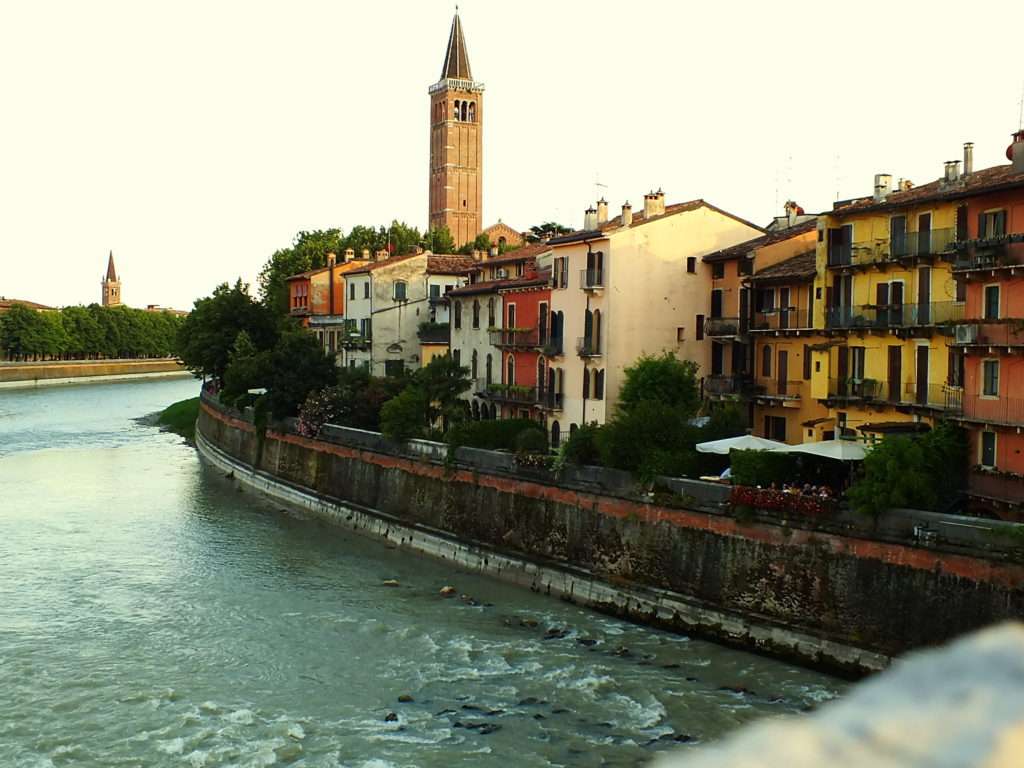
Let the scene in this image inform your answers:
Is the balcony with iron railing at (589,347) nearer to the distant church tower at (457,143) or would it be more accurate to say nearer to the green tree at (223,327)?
the green tree at (223,327)

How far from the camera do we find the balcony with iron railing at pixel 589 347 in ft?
119

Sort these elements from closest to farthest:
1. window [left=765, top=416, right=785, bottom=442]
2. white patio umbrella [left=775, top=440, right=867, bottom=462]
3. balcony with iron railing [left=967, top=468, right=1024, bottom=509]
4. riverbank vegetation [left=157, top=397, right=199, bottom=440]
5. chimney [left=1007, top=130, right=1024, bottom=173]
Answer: balcony with iron railing [left=967, top=468, right=1024, bottom=509], white patio umbrella [left=775, top=440, right=867, bottom=462], chimney [left=1007, top=130, right=1024, bottom=173], window [left=765, top=416, right=785, bottom=442], riverbank vegetation [left=157, top=397, right=199, bottom=440]

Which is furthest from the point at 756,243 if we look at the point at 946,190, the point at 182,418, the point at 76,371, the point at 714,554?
the point at 76,371

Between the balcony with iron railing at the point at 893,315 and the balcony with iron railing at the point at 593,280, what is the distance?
871 centimetres

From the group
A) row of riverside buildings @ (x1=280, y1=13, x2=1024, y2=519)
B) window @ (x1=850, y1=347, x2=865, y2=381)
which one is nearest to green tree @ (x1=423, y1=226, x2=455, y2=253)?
row of riverside buildings @ (x1=280, y1=13, x2=1024, y2=519)

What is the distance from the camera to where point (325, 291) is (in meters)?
69.1

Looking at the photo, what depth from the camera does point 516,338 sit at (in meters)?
42.4

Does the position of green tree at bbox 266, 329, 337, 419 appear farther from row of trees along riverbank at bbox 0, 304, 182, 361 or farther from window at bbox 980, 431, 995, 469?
row of trees along riverbank at bbox 0, 304, 182, 361

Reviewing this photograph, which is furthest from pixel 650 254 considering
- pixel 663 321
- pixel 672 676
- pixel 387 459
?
pixel 672 676

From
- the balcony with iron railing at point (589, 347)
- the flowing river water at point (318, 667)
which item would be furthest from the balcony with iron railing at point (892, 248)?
the flowing river water at point (318, 667)

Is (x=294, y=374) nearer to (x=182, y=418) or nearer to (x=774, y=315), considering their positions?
(x=774, y=315)

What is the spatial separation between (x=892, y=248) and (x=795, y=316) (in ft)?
17.7

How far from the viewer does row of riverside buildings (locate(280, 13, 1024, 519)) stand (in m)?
23.3

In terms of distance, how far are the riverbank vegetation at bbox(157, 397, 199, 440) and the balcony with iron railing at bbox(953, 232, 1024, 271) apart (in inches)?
1982
